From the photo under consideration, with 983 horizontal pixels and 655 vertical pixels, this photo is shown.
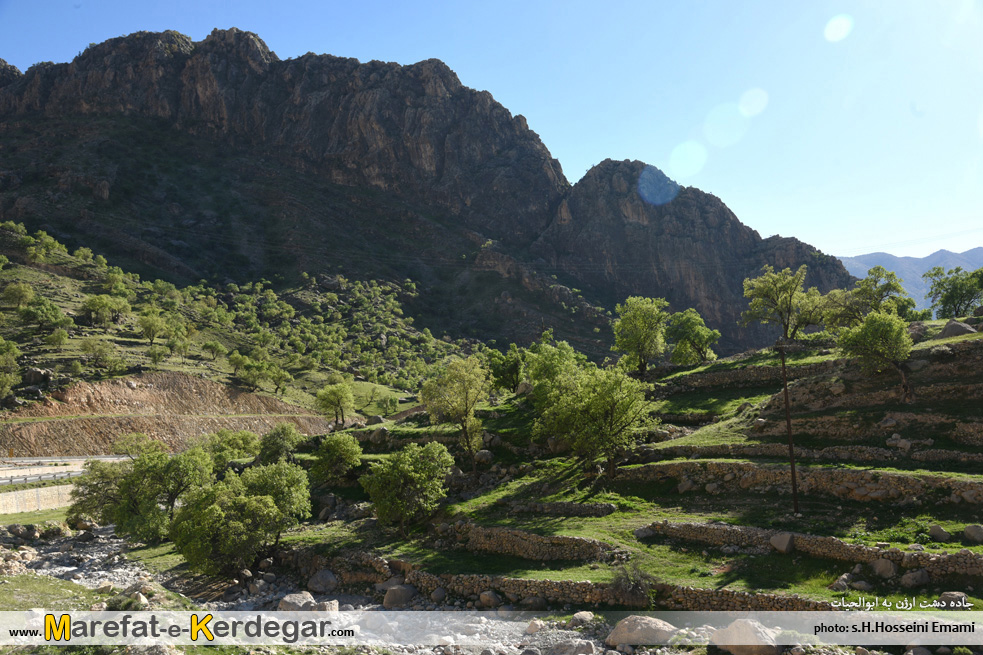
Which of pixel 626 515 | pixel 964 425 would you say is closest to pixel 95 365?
pixel 626 515

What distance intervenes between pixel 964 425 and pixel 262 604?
130 ft

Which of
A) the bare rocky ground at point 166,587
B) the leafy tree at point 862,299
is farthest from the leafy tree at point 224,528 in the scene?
the leafy tree at point 862,299

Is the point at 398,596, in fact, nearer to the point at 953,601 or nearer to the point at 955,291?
the point at 953,601

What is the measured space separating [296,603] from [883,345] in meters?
38.7

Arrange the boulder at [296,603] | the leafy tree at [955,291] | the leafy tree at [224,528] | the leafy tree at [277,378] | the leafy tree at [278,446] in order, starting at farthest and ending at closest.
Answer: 1. the leafy tree at [277,378]
2. the leafy tree at [955,291]
3. the leafy tree at [278,446]
4. the leafy tree at [224,528]
5. the boulder at [296,603]

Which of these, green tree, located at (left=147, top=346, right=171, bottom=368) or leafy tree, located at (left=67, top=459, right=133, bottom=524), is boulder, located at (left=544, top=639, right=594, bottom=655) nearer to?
leafy tree, located at (left=67, top=459, right=133, bottom=524)

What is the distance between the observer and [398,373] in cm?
12256

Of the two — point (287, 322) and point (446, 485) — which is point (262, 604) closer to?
point (446, 485)

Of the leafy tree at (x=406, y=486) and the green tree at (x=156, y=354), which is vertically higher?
the green tree at (x=156, y=354)

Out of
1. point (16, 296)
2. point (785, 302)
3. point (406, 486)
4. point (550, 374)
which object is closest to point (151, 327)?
point (16, 296)

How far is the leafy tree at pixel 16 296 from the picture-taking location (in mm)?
88938

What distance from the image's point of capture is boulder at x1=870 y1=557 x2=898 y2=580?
1862 centimetres

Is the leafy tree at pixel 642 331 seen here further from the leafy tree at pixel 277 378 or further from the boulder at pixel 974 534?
the leafy tree at pixel 277 378

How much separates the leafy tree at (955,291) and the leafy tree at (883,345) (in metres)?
44.5
